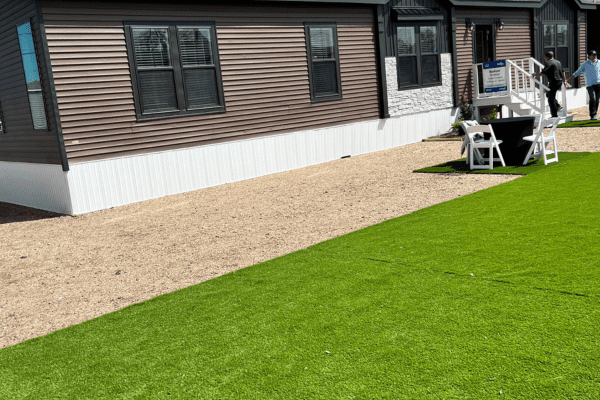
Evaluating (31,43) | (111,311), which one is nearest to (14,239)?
(31,43)

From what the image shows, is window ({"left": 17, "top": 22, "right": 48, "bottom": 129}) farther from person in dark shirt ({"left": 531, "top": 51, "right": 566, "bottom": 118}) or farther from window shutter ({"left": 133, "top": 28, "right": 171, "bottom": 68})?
person in dark shirt ({"left": 531, "top": 51, "right": 566, "bottom": 118})

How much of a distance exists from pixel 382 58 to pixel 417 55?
1507 mm

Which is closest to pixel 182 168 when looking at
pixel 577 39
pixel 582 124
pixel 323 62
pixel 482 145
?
pixel 323 62

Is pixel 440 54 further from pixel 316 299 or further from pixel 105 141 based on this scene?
pixel 316 299

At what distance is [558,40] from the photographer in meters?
20.0

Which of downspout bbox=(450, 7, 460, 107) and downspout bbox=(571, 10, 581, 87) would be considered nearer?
downspout bbox=(450, 7, 460, 107)

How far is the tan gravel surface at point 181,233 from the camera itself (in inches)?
208

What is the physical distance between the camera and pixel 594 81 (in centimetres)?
1477

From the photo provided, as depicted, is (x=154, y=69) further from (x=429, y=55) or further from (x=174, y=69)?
(x=429, y=55)

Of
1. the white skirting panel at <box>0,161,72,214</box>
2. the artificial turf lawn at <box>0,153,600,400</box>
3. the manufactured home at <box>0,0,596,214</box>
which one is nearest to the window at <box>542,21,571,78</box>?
the manufactured home at <box>0,0,596,214</box>

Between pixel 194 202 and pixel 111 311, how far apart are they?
199 inches

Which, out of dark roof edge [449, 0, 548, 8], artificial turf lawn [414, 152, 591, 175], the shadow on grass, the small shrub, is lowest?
artificial turf lawn [414, 152, 591, 175]

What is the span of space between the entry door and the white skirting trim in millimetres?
4455

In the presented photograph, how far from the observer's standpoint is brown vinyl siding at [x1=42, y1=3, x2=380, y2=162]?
955 centimetres
